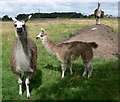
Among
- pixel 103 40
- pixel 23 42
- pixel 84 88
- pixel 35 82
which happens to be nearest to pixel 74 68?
pixel 35 82

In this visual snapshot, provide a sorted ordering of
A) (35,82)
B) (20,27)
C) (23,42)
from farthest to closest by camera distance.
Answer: (35,82)
(23,42)
(20,27)

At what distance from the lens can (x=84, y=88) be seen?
477 inches

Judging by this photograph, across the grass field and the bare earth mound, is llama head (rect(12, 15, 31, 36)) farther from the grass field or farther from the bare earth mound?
the bare earth mound

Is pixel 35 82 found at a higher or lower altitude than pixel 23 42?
lower

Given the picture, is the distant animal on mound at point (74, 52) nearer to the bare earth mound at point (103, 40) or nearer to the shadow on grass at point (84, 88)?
the shadow on grass at point (84, 88)

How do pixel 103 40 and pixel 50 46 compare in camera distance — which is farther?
pixel 103 40

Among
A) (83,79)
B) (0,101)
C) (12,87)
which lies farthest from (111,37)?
(0,101)

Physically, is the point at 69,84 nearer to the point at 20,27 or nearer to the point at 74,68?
the point at 74,68

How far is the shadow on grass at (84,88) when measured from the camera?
36.8 ft

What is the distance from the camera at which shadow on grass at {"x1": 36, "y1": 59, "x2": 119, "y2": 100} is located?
11.2 metres

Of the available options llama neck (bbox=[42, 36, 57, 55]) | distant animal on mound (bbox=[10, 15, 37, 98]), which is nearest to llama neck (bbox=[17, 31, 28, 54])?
distant animal on mound (bbox=[10, 15, 37, 98])

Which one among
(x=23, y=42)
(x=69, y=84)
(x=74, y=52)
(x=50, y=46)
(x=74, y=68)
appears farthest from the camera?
(x=74, y=68)

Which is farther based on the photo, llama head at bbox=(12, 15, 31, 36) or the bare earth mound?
the bare earth mound

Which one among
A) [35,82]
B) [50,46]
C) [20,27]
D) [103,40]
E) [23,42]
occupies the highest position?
[20,27]
